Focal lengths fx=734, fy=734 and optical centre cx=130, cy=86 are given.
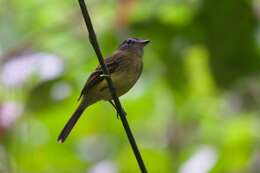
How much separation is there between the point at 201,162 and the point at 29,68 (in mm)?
1008

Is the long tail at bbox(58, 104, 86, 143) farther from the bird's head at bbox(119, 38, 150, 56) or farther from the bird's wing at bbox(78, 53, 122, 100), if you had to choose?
the bird's head at bbox(119, 38, 150, 56)

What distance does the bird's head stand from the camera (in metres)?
3.25

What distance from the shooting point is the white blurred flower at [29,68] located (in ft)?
11.6

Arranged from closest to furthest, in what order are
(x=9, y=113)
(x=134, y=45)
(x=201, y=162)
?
(x=134, y=45) < (x=9, y=113) < (x=201, y=162)

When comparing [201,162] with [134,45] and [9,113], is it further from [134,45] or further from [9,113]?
[9,113]

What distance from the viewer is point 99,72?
9.19 feet

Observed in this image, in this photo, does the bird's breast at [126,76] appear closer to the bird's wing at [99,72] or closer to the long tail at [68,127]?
the bird's wing at [99,72]

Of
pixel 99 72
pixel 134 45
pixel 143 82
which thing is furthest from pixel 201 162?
pixel 99 72

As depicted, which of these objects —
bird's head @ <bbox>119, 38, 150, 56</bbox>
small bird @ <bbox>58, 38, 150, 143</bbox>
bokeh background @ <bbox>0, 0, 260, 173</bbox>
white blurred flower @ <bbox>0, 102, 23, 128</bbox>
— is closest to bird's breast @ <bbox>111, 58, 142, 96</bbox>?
small bird @ <bbox>58, 38, 150, 143</bbox>

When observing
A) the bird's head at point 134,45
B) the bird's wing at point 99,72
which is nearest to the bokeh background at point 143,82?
the bird's head at point 134,45

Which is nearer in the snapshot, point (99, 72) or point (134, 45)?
point (99, 72)

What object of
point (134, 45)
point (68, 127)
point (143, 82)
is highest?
point (143, 82)

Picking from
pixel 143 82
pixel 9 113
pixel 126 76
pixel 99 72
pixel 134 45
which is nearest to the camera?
pixel 99 72

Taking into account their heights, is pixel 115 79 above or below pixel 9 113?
below
